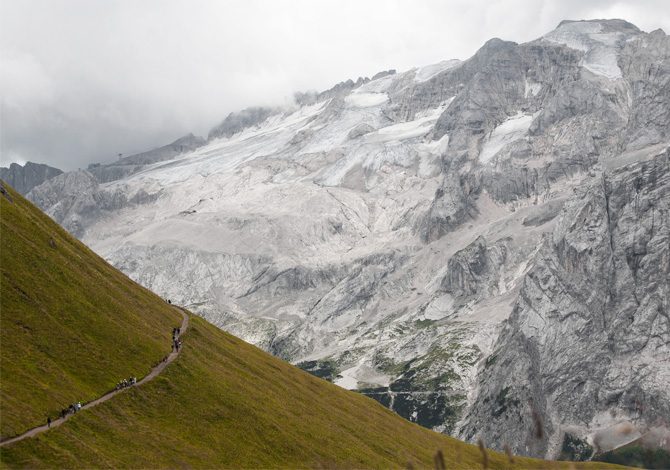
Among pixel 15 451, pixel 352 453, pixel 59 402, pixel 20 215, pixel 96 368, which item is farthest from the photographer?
pixel 20 215

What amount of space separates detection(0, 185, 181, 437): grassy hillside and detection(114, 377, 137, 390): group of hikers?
3.37 feet

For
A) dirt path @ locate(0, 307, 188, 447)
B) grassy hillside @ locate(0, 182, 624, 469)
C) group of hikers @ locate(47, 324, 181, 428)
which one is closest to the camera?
dirt path @ locate(0, 307, 188, 447)

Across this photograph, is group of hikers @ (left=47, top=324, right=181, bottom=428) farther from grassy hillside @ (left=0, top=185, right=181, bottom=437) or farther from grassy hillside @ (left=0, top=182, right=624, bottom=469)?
grassy hillside @ (left=0, top=182, right=624, bottom=469)

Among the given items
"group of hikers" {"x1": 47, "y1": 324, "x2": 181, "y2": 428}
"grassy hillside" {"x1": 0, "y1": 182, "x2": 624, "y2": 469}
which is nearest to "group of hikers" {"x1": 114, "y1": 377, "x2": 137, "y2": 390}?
"group of hikers" {"x1": 47, "y1": 324, "x2": 181, "y2": 428}

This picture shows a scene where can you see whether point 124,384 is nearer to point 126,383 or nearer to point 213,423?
point 126,383

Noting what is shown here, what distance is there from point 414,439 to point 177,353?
1998 inches

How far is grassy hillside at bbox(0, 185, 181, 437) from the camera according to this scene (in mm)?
68562

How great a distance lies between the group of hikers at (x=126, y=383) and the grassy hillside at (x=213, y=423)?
1.19 meters

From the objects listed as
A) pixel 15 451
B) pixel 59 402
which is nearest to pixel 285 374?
pixel 59 402

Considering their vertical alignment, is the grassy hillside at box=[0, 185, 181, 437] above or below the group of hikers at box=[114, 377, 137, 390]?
above

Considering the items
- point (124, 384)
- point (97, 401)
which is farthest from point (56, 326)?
point (97, 401)

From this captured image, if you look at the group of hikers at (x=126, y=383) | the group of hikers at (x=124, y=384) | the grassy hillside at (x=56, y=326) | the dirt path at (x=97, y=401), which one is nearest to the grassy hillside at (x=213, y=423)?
the grassy hillside at (x=56, y=326)

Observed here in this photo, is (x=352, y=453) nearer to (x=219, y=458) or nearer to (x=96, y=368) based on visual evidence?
(x=219, y=458)

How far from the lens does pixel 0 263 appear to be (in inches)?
3410
